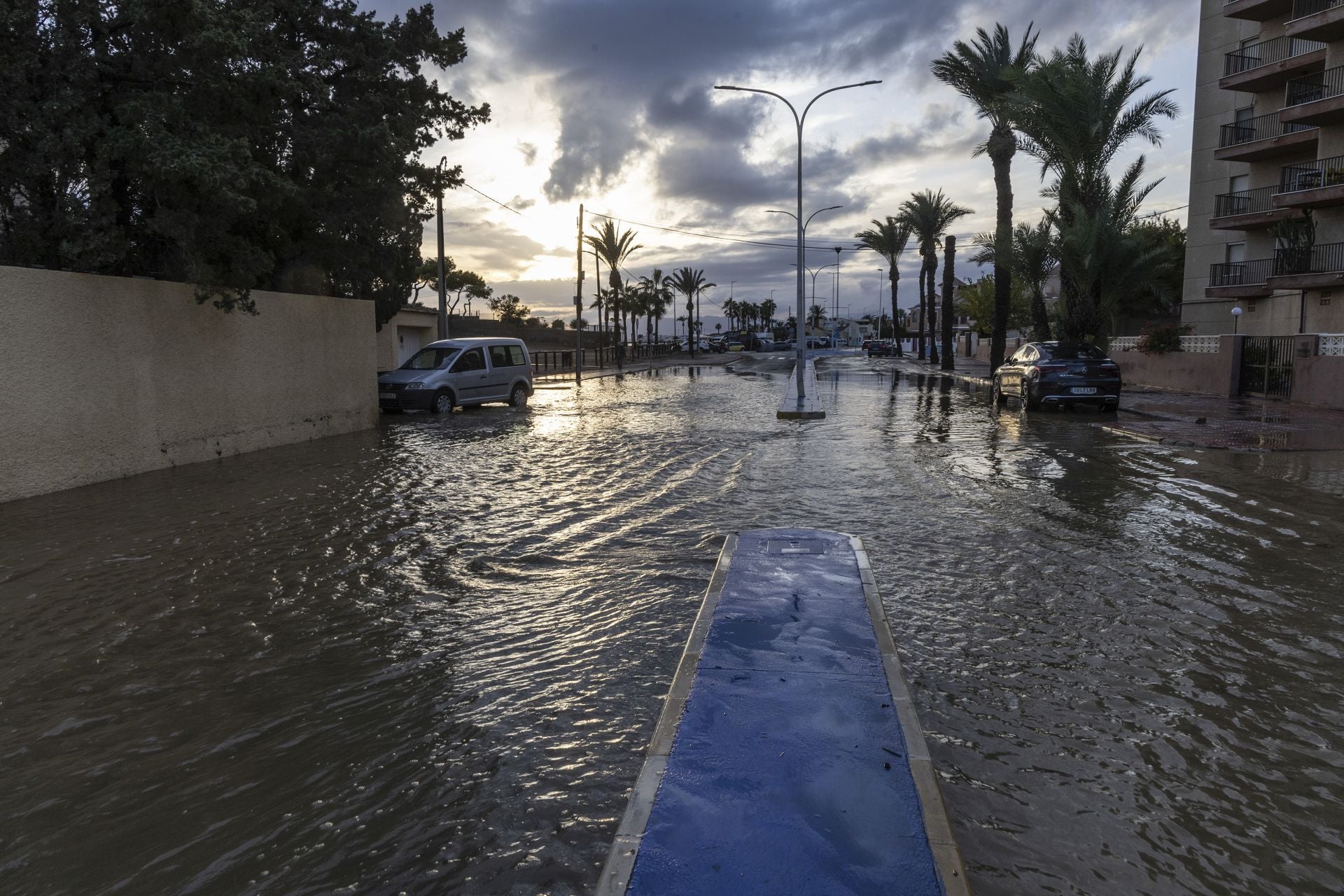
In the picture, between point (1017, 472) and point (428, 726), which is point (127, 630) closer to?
point (428, 726)

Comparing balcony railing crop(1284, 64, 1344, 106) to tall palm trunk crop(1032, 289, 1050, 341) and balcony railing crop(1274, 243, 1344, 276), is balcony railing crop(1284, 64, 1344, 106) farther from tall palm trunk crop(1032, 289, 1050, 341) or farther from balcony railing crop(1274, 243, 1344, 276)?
tall palm trunk crop(1032, 289, 1050, 341)

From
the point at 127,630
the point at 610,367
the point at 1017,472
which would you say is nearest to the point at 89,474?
the point at 127,630

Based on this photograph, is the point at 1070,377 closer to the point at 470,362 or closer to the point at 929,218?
the point at 470,362

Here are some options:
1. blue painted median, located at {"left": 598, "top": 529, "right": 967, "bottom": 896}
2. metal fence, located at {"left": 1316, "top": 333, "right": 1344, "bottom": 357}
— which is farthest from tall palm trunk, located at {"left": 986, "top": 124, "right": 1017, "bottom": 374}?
blue painted median, located at {"left": 598, "top": 529, "right": 967, "bottom": 896}

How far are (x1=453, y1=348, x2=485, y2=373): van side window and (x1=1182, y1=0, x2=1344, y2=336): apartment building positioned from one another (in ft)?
88.3

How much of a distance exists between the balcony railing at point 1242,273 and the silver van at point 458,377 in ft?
94.3

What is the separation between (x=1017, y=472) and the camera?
11727mm

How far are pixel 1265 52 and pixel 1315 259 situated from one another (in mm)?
10308

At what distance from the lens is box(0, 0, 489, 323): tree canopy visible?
36.1 feet

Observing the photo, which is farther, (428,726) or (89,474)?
(89,474)

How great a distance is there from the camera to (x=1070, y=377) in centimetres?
2031

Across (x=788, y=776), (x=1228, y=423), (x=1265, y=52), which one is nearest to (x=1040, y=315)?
(x=1228, y=423)

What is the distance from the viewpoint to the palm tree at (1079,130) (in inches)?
1074

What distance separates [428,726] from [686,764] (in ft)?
4.55
